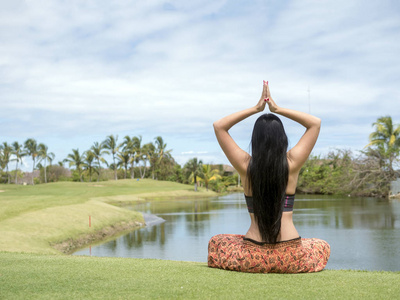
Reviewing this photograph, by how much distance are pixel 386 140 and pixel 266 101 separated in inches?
2465

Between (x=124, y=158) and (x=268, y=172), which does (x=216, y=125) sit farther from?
(x=124, y=158)

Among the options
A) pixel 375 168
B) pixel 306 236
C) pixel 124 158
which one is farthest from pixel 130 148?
pixel 306 236

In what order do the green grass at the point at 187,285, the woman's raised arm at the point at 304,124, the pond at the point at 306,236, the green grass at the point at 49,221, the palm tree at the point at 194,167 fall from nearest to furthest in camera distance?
the green grass at the point at 187,285 → the woman's raised arm at the point at 304,124 → the pond at the point at 306,236 → the green grass at the point at 49,221 → the palm tree at the point at 194,167

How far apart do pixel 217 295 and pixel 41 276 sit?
101 inches

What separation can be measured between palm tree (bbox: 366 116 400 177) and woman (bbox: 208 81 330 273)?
59.6m

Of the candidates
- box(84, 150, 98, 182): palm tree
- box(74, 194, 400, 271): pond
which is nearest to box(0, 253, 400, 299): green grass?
box(74, 194, 400, 271): pond

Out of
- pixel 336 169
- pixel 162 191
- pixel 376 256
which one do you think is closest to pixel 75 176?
pixel 162 191

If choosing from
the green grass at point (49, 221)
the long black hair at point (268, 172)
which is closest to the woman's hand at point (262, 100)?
the long black hair at point (268, 172)

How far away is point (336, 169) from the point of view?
2950 inches

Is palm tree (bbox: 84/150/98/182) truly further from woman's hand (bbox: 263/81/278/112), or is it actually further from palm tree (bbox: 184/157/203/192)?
woman's hand (bbox: 263/81/278/112)

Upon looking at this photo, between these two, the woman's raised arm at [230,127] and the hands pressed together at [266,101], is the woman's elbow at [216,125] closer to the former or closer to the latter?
the woman's raised arm at [230,127]

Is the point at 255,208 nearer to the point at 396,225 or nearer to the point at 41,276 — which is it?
the point at 41,276

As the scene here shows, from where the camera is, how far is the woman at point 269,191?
4980 mm

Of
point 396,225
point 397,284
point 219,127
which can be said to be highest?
point 219,127
